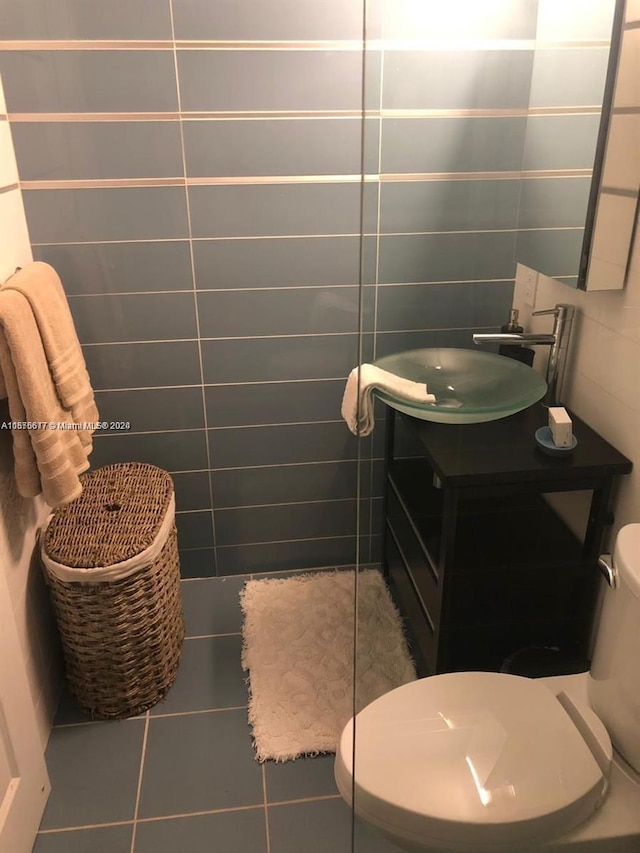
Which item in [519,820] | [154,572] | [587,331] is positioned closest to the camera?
[519,820]

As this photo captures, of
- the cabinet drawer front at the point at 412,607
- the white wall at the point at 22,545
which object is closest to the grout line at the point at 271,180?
the white wall at the point at 22,545

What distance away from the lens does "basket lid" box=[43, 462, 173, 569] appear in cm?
172

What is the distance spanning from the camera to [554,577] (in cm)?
173

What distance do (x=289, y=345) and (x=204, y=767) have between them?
1.20m

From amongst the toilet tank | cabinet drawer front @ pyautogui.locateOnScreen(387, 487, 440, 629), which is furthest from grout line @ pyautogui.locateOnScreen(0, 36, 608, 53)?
cabinet drawer front @ pyautogui.locateOnScreen(387, 487, 440, 629)

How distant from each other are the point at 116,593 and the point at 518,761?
1014 millimetres

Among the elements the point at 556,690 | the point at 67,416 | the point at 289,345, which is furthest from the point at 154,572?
the point at 556,690

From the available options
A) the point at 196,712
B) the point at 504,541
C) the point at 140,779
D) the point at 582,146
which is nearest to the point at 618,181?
the point at 582,146

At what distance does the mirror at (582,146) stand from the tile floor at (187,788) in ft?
4.47

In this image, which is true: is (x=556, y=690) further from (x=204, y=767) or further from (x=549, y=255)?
(x=549, y=255)

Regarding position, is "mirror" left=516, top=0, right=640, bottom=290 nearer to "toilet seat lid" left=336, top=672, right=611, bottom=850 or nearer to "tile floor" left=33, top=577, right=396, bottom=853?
"toilet seat lid" left=336, top=672, right=611, bottom=850

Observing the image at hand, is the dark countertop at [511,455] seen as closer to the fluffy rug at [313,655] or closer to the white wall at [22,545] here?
the fluffy rug at [313,655]

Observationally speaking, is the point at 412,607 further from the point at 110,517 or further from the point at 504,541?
the point at 110,517

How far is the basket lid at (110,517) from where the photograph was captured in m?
1.72
